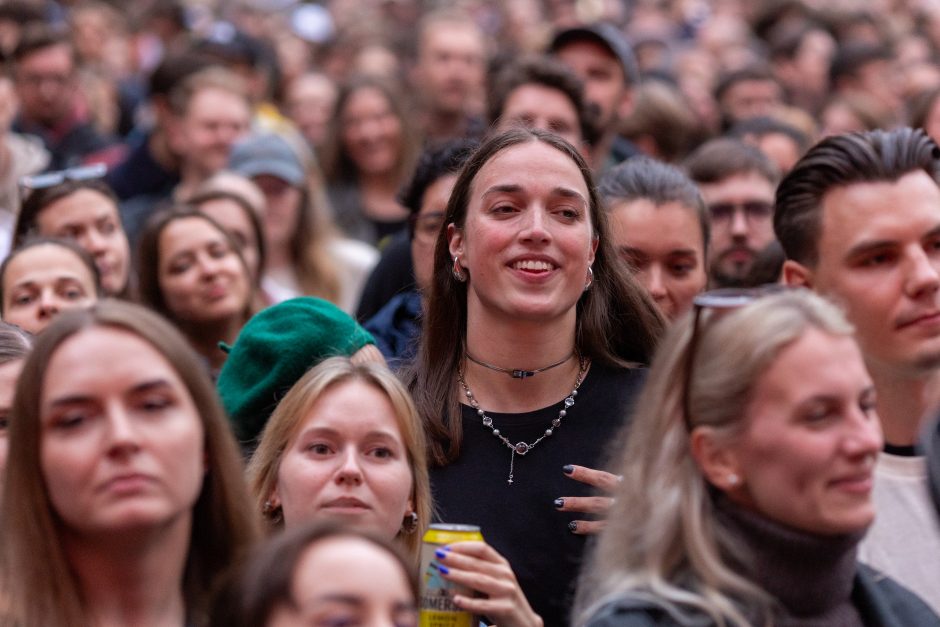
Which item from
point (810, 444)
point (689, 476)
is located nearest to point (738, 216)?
point (689, 476)

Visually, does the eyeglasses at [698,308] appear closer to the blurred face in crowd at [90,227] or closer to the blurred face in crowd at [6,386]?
the blurred face in crowd at [6,386]

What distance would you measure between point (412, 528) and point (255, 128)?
5.85 metres

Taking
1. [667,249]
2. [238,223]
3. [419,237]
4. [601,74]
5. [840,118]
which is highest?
[601,74]

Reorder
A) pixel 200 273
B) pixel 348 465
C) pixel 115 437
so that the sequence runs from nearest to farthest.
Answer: pixel 115 437 → pixel 348 465 → pixel 200 273

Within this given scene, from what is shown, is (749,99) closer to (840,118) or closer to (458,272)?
(840,118)

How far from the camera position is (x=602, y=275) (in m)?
4.57

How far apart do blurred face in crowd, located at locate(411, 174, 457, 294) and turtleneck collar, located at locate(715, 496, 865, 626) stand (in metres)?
2.60

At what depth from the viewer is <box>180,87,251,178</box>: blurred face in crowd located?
8531 mm

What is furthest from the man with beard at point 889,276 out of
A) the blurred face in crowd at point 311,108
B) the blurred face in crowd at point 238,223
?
the blurred face in crowd at point 311,108

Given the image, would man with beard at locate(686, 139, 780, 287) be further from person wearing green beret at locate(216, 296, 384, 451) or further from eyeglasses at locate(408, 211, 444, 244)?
person wearing green beret at locate(216, 296, 384, 451)

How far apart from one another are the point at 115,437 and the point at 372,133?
6.04 metres

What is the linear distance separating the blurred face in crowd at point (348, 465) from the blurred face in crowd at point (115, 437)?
70 centimetres

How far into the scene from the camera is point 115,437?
9.62 ft

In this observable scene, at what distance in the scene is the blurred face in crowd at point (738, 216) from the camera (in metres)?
6.29
